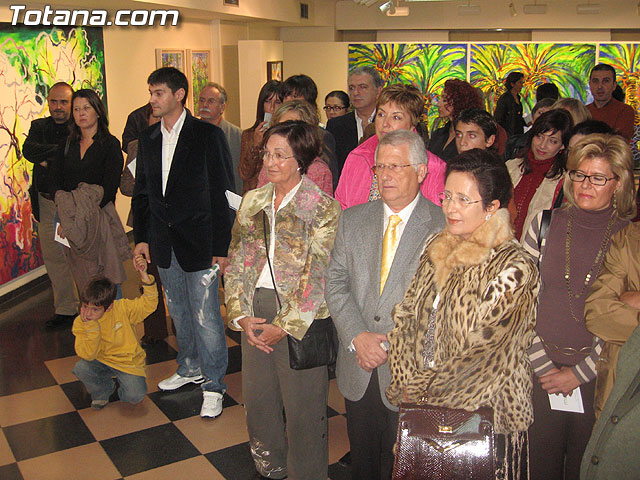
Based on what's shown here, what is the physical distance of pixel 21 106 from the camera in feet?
19.1

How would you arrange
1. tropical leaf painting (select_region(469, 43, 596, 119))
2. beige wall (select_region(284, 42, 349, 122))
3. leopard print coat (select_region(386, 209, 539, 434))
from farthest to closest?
beige wall (select_region(284, 42, 349, 122))
tropical leaf painting (select_region(469, 43, 596, 119))
leopard print coat (select_region(386, 209, 539, 434))

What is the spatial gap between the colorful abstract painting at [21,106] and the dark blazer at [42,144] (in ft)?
2.44

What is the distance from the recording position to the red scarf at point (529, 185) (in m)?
3.58

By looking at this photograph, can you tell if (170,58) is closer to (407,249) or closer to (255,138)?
(255,138)

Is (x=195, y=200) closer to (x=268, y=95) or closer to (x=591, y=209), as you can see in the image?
(x=268, y=95)

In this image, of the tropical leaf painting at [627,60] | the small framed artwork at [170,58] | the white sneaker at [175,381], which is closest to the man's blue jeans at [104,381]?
the white sneaker at [175,381]

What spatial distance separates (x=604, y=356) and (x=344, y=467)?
1461mm

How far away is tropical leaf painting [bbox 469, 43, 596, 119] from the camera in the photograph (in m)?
11.4

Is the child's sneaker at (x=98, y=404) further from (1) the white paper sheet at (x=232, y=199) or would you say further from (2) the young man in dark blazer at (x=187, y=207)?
(1) the white paper sheet at (x=232, y=199)

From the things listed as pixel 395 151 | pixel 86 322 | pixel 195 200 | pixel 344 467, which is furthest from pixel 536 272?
pixel 86 322

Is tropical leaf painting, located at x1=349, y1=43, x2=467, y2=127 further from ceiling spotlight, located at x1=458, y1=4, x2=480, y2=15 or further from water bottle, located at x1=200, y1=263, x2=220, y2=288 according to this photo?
water bottle, located at x1=200, y1=263, x2=220, y2=288

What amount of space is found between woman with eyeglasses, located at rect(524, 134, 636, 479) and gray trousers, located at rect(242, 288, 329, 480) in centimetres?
91

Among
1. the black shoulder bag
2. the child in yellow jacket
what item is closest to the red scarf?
the black shoulder bag

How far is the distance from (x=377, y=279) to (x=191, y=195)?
150 cm
